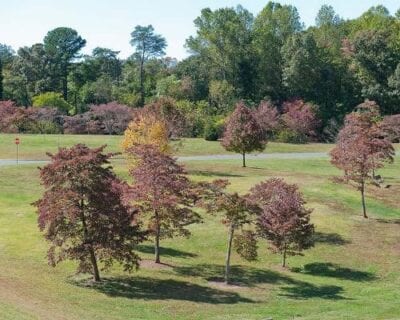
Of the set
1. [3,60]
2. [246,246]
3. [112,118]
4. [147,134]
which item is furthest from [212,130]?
[3,60]

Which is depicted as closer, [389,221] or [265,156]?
[389,221]

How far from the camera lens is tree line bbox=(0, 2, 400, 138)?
84.2m

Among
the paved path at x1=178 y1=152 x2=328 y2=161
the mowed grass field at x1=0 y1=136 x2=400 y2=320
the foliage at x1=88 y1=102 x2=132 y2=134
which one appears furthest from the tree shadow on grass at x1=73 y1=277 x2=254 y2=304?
the foliage at x1=88 y1=102 x2=132 y2=134

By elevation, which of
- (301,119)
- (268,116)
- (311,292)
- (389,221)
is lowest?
(311,292)

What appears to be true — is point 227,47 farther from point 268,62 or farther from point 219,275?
point 219,275

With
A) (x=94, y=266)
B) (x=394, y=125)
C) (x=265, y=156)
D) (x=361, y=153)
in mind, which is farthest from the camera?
(x=394, y=125)

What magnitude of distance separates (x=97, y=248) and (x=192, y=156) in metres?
35.1

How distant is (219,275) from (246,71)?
64.1 metres

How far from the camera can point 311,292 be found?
2611 centimetres

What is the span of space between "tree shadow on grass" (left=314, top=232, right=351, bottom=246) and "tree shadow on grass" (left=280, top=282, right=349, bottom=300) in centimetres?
628

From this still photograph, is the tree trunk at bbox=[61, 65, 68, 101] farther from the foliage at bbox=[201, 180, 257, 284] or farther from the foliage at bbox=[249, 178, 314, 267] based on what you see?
the foliage at bbox=[201, 180, 257, 284]

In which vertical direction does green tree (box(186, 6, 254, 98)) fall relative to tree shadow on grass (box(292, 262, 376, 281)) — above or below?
above

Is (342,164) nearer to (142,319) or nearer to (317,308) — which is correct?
(317,308)

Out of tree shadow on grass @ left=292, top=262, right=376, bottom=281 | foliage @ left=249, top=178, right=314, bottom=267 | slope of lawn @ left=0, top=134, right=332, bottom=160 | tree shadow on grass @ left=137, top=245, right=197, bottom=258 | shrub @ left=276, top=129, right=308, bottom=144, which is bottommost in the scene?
tree shadow on grass @ left=292, top=262, right=376, bottom=281
